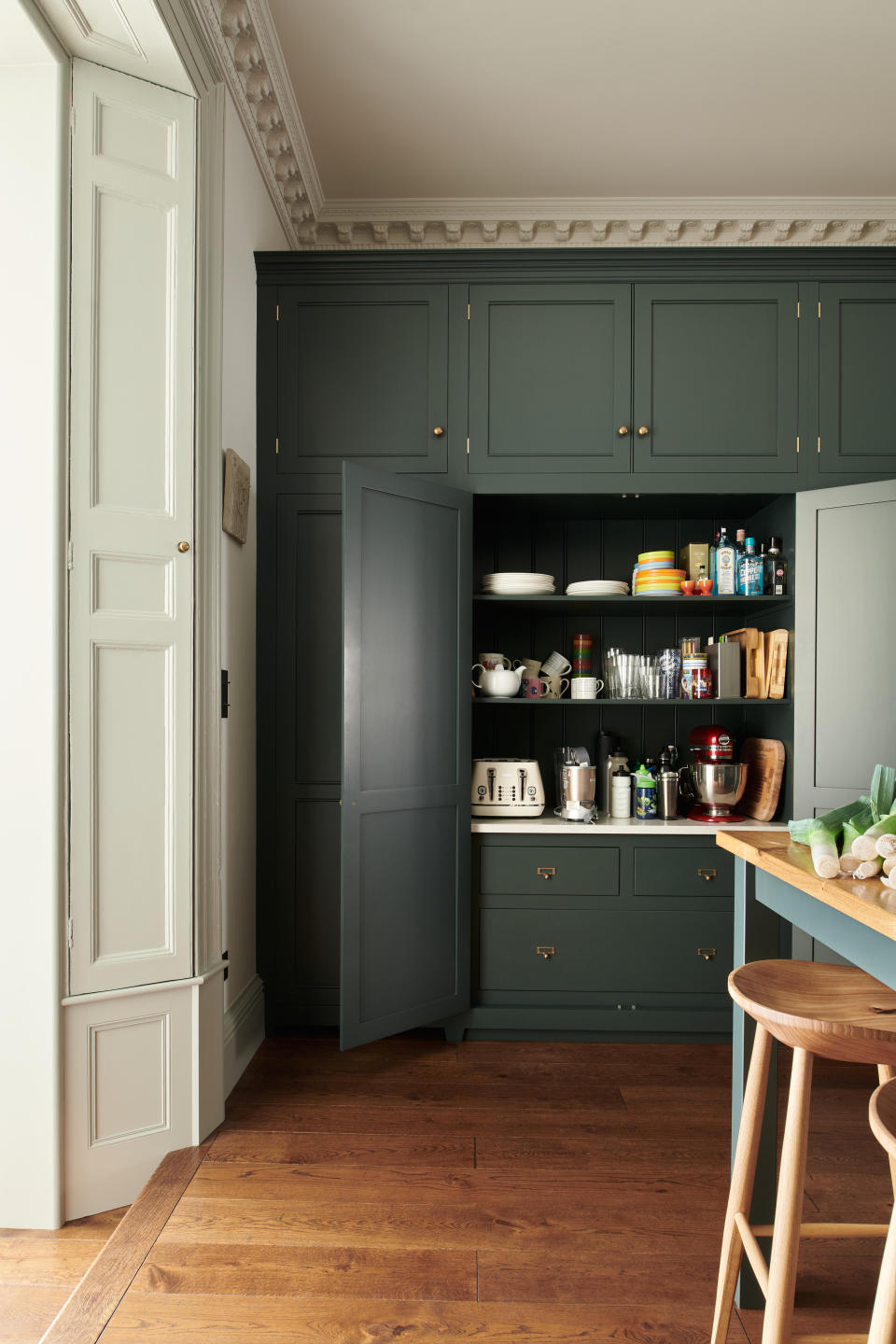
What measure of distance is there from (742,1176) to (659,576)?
1943 mm

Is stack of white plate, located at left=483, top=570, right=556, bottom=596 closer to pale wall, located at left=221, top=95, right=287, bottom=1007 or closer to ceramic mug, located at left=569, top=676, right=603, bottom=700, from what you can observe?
ceramic mug, located at left=569, top=676, right=603, bottom=700

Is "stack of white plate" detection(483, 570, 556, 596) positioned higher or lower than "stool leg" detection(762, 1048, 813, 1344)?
higher

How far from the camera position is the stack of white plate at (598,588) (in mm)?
2836

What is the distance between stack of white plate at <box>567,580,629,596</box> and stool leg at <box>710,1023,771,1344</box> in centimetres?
173

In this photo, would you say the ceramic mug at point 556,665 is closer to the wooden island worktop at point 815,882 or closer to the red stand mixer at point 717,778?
the red stand mixer at point 717,778

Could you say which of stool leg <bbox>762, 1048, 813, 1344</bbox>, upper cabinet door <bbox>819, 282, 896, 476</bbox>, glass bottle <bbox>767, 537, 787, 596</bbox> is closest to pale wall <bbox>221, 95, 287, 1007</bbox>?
stool leg <bbox>762, 1048, 813, 1344</bbox>

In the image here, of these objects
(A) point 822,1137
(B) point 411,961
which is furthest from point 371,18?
(A) point 822,1137

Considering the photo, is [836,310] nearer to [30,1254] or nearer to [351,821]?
[351,821]

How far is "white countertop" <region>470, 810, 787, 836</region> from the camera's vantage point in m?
2.74

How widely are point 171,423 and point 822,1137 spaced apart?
8.61 ft

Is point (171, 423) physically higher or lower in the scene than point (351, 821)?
higher

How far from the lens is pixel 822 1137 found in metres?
2.18

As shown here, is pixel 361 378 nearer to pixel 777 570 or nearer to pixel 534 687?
pixel 534 687

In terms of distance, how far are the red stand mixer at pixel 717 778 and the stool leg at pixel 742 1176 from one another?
1482 millimetres
